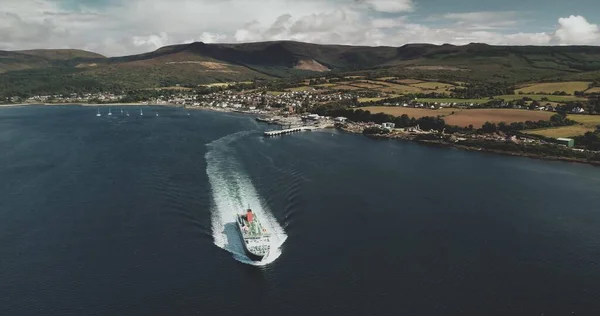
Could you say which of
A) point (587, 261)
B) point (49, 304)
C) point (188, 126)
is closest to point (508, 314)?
point (587, 261)

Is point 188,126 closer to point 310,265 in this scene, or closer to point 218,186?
point 218,186

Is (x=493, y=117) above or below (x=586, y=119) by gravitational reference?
above

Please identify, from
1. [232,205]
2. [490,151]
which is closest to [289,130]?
[490,151]

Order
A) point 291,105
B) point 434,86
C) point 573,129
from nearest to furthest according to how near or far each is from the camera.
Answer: point 573,129 → point 291,105 → point 434,86

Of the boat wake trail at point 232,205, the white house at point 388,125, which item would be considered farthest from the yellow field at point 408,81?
the boat wake trail at point 232,205

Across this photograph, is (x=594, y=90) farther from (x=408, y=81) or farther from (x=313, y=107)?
(x=313, y=107)

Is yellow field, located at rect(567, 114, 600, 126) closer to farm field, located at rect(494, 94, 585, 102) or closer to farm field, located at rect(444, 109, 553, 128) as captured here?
farm field, located at rect(444, 109, 553, 128)

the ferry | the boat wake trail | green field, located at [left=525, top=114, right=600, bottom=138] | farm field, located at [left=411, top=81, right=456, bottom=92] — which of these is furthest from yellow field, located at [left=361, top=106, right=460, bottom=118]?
the ferry
